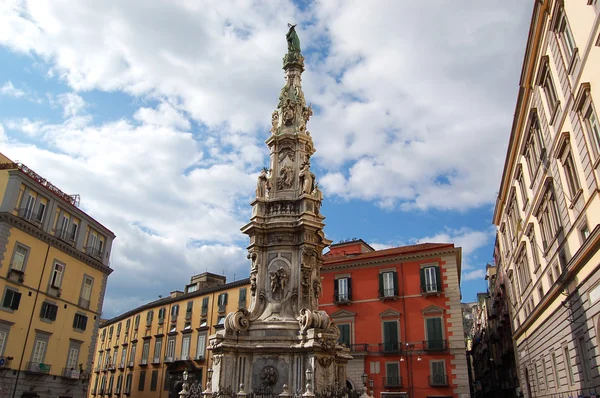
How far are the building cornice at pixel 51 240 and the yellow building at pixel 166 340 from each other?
11.5 m

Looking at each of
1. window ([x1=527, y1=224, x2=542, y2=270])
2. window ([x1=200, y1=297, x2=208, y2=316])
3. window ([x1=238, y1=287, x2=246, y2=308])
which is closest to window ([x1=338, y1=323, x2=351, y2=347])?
window ([x1=238, y1=287, x2=246, y2=308])

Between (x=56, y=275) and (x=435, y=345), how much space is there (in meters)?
26.4

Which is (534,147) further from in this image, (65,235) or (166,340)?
(166,340)

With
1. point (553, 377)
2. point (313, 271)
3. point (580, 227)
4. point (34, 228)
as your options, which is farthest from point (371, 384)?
point (34, 228)

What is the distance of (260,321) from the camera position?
1644cm

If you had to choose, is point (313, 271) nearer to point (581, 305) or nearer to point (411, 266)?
point (581, 305)

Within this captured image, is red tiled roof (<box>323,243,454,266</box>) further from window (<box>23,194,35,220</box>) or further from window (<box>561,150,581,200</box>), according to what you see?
window (<box>23,194,35,220</box>)

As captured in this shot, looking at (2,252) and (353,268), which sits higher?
(353,268)

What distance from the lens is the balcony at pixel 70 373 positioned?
3119 centimetres

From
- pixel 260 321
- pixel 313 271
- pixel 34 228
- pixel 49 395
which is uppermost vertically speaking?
pixel 34 228

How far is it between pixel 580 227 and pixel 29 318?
30.0 m

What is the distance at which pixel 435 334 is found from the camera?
109ft

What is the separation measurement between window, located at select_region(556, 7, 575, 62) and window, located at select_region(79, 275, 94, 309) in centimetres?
3294

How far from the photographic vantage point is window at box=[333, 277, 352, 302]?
37312 millimetres
